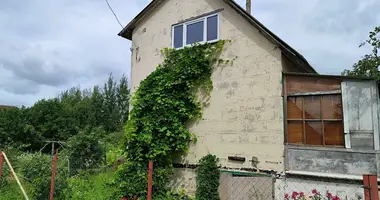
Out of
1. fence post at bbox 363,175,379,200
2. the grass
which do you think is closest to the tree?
fence post at bbox 363,175,379,200

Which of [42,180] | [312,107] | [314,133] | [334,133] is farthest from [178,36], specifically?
[42,180]

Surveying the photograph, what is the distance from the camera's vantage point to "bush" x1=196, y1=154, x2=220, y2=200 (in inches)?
307

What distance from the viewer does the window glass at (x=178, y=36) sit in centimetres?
988

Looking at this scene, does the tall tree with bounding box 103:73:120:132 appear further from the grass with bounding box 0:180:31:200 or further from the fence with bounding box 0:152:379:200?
the fence with bounding box 0:152:379:200

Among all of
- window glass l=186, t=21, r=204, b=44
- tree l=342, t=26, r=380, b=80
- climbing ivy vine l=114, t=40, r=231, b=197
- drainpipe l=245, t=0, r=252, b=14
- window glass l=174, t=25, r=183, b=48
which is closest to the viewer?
tree l=342, t=26, r=380, b=80

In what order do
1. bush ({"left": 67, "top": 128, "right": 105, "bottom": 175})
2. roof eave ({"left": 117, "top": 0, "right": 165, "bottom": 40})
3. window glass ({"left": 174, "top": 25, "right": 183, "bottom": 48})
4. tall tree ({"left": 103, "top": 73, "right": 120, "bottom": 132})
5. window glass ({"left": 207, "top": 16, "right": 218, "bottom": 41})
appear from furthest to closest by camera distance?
tall tree ({"left": 103, "top": 73, "right": 120, "bottom": 132})
bush ({"left": 67, "top": 128, "right": 105, "bottom": 175})
roof eave ({"left": 117, "top": 0, "right": 165, "bottom": 40})
window glass ({"left": 174, "top": 25, "right": 183, "bottom": 48})
window glass ({"left": 207, "top": 16, "right": 218, "bottom": 41})

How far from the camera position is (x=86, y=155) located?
48.2 ft

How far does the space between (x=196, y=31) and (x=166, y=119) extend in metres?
3.20

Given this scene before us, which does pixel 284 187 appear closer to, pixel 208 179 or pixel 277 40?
pixel 208 179

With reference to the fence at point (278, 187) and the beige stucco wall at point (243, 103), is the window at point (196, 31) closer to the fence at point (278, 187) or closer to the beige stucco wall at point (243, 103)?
the beige stucco wall at point (243, 103)

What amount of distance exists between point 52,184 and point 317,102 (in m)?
6.77

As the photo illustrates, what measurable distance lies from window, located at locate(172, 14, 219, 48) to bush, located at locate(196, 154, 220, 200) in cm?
381

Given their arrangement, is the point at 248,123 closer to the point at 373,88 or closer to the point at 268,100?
the point at 268,100

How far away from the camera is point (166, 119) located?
871 cm
